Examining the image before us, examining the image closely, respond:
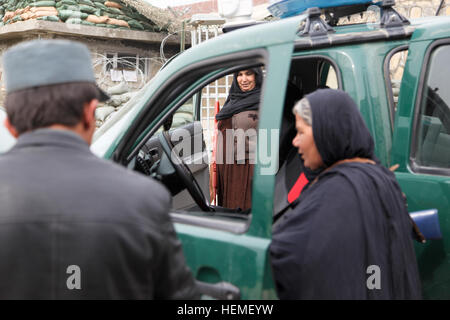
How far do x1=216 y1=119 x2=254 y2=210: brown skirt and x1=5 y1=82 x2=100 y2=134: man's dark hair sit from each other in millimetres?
2640

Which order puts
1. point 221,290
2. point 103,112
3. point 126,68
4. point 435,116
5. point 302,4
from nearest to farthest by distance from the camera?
point 221,290
point 435,116
point 302,4
point 103,112
point 126,68

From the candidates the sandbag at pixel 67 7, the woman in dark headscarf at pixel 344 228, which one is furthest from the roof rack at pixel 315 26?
the sandbag at pixel 67 7

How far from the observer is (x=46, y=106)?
1060 millimetres

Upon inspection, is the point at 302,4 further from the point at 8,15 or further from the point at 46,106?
the point at 8,15

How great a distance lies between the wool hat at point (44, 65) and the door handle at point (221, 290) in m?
0.84

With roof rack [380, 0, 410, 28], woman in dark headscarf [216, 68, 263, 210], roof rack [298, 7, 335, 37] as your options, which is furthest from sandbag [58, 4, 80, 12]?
roof rack [380, 0, 410, 28]

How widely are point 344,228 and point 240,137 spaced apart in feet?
7.73

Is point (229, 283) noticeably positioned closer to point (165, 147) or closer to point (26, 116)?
point (26, 116)

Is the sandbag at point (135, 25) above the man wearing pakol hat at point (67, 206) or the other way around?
above

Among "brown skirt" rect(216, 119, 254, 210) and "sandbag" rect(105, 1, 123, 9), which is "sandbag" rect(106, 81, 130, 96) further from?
"brown skirt" rect(216, 119, 254, 210)

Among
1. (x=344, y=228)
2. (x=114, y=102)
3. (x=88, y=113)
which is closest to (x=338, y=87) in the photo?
(x=344, y=228)

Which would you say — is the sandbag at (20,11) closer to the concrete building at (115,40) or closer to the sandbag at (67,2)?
the concrete building at (115,40)

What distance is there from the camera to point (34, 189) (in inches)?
39.3

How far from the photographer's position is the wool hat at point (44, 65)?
3.51 feet
